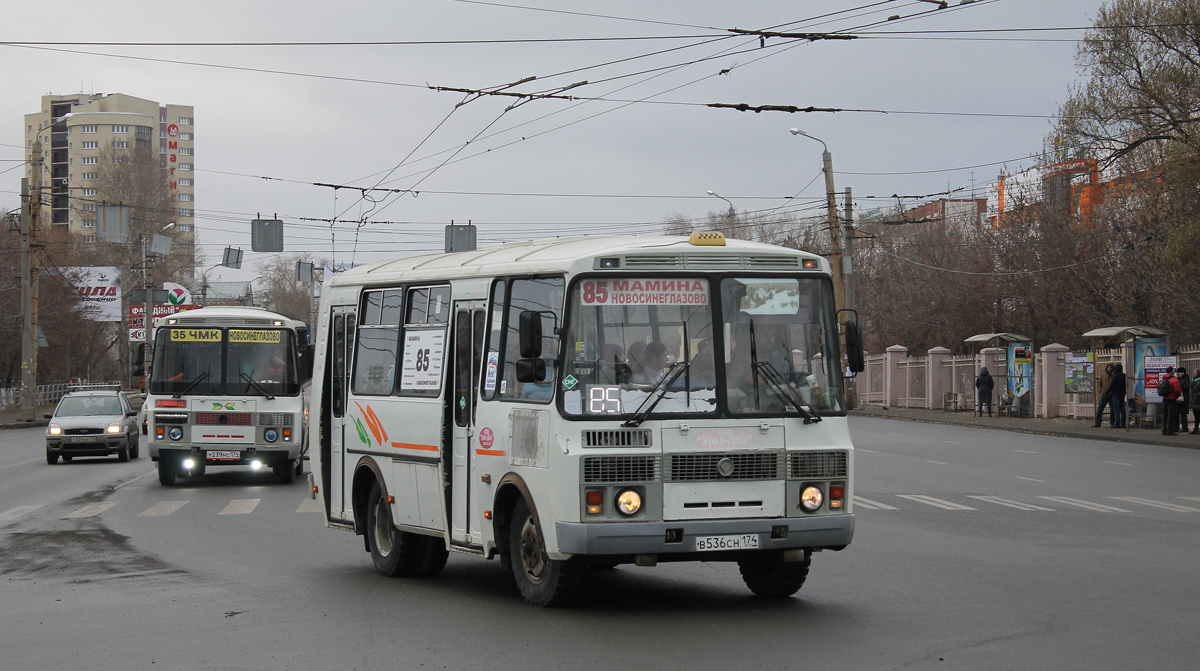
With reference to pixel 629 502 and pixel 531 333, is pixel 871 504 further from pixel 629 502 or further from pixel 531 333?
pixel 531 333

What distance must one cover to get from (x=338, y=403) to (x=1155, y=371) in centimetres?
2657

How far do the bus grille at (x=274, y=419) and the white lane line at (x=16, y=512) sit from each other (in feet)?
13.7

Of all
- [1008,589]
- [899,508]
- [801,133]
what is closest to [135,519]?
[899,508]

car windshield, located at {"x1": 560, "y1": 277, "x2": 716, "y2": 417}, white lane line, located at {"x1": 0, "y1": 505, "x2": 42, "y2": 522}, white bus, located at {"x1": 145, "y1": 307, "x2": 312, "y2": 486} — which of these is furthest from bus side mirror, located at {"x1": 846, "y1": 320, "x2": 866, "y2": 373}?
white bus, located at {"x1": 145, "y1": 307, "x2": 312, "y2": 486}

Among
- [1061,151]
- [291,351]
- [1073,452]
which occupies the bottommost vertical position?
[1073,452]

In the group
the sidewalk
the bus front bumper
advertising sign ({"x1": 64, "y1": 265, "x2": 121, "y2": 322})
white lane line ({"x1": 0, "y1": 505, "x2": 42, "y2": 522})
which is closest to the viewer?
the bus front bumper

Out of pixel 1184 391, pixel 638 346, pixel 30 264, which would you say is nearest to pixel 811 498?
pixel 638 346

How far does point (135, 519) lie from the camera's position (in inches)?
670

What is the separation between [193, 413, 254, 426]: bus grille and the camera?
22547 millimetres

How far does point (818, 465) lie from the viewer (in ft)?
29.6

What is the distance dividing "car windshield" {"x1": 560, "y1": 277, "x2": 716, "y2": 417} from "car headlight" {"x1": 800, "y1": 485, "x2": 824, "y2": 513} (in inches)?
32.2

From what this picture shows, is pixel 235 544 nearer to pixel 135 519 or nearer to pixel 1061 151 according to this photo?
pixel 135 519

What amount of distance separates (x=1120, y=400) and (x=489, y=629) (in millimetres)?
30432

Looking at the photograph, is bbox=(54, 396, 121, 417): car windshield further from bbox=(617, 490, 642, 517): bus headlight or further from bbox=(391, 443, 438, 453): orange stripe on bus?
bbox=(617, 490, 642, 517): bus headlight
